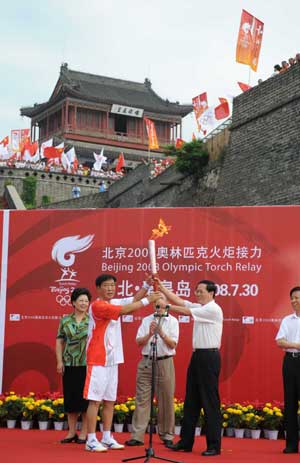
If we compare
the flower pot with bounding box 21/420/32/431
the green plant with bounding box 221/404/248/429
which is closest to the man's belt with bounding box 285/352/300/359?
the green plant with bounding box 221/404/248/429

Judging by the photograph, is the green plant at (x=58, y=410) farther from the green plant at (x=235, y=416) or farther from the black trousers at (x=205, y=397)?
the black trousers at (x=205, y=397)

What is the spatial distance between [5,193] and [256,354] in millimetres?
26239

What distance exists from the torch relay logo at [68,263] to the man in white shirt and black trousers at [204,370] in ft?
7.19

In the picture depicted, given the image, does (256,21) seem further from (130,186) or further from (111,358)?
(111,358)

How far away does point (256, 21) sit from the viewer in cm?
1866

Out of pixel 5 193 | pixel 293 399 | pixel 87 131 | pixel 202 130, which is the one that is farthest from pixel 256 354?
pixel 87 131

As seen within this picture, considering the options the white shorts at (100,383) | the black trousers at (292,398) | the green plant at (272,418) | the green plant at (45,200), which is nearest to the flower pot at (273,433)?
the green plant at (272,418)

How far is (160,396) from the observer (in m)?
6.65

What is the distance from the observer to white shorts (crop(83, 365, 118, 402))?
235 inches

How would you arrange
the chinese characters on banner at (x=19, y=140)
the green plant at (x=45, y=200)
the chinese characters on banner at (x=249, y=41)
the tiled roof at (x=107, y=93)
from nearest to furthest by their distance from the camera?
the chinese characters on banner at (x=249, y=41), the green plant at (x=45, y=200), the chinese characters on banner at (x=19, y=140), the tiled roof at (x=107, y=93)

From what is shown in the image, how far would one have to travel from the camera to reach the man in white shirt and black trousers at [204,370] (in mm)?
6055

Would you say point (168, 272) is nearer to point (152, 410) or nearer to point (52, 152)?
point (152, 410)

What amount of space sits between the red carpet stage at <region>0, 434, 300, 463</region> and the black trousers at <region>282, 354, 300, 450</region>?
0.16m

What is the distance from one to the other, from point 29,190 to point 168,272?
26.2m
